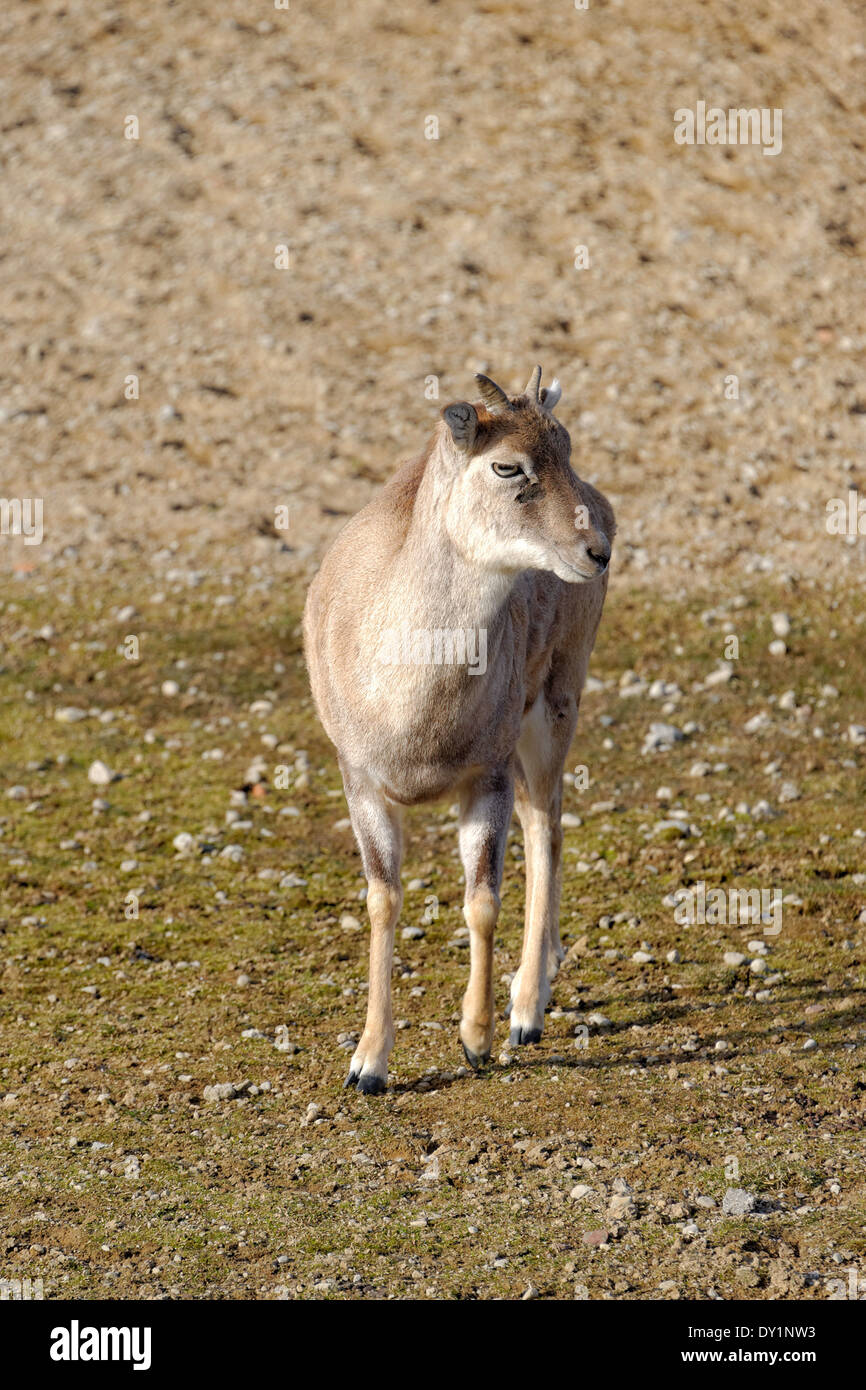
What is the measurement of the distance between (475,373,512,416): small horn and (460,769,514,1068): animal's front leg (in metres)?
1.99

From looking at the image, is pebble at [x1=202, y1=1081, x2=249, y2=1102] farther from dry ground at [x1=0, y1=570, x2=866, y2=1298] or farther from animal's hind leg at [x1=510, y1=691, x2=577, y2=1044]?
animal's hind leg at [x1=510, y1=691, x2=577, y2=1044]

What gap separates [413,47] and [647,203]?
6.45 m

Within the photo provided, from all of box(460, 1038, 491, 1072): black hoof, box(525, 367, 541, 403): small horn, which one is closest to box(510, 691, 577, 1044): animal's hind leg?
box(460, 1038, 491, 1072): black hoof

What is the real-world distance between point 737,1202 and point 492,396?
4150mm

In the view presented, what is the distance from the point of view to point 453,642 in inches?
333

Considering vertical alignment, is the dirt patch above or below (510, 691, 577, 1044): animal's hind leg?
above

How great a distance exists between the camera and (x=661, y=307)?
2362 cm

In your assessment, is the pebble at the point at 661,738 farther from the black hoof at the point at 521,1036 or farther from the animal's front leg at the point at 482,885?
the animal's front leg at the point at 482,885

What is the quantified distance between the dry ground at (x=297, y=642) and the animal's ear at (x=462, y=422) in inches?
140

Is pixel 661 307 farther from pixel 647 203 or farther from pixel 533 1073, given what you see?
pixel 533 1073

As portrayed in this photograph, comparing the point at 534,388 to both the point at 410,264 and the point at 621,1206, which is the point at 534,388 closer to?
the point at 621,1206

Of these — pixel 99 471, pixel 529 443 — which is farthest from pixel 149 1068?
pixel 99 471

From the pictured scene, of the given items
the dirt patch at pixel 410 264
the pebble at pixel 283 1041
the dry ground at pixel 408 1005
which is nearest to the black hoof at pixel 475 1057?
the dry ground at pixel 408 1005

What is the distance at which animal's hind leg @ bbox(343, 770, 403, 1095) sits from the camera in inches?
348
